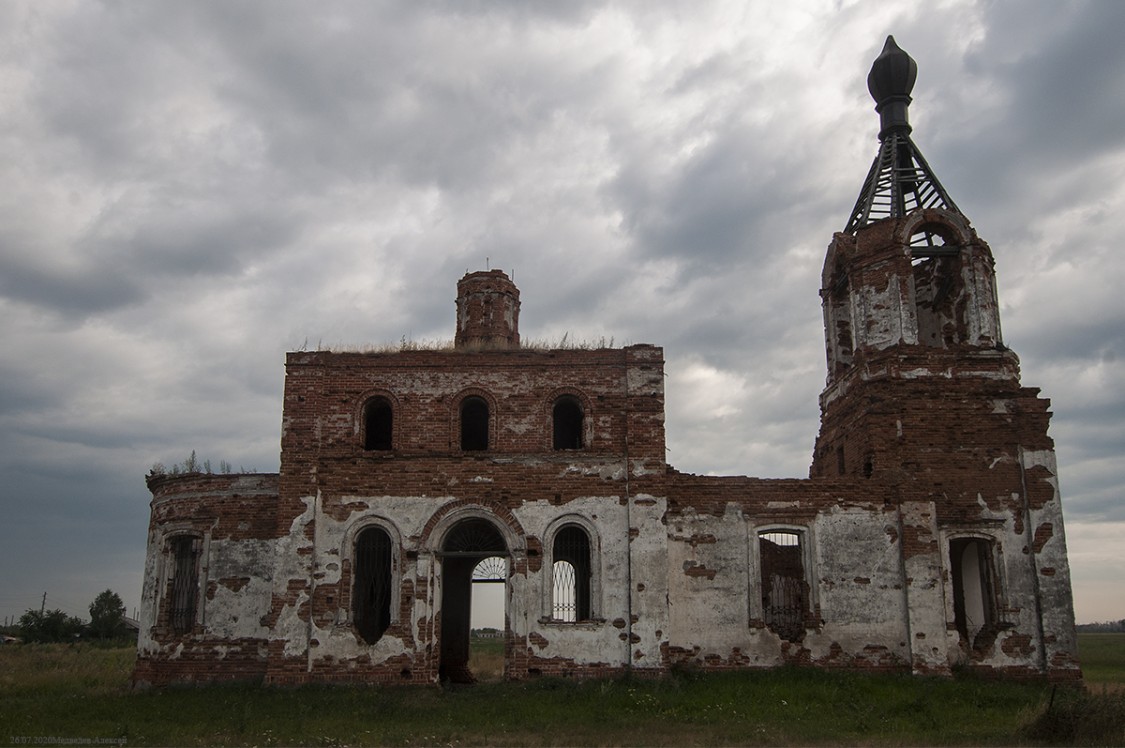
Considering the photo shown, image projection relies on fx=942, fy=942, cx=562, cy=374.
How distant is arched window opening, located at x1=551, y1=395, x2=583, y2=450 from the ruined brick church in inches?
4.9

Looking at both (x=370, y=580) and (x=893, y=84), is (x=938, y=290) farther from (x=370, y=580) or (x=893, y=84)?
(x=370, y=580)

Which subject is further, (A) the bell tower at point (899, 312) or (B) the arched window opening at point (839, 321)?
(B) the arched window opening at point (839, 321)

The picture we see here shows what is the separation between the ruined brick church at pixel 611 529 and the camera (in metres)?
16.4

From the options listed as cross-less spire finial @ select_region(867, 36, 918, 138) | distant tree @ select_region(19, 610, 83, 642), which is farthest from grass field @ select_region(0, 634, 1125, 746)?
distant tree @ select_region(19, 610, 83, 642)

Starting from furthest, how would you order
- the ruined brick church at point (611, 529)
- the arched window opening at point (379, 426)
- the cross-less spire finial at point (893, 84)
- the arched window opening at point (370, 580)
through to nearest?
the cross-less spire finial at point (893, 84) → the arched window opening at point (379, 426) → the arched window opening at point (370, 580) → the ruined brick church at point (611, 529)

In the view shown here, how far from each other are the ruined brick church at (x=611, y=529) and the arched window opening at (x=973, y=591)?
0.06 m

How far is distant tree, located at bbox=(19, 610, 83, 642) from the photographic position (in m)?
43.2

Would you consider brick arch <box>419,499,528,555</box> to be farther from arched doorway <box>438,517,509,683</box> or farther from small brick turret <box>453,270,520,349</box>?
small brick turret <box>453,270,520,349</box>

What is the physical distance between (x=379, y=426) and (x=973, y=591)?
1172 cm

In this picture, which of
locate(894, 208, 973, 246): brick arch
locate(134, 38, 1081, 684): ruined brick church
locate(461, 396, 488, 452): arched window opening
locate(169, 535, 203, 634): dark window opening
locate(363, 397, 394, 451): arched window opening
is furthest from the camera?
locate(894, 208, 973, 246): brick arch

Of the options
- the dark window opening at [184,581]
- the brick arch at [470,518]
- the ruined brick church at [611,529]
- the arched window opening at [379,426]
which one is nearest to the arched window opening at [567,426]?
the ruined brick church at [611,529]

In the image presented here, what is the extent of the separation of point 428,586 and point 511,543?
1.62m

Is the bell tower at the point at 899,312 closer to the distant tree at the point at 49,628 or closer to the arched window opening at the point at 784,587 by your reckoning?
the arched window opening at the point at 784,587

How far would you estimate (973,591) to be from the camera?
17.8 meters
